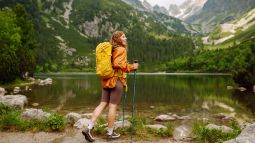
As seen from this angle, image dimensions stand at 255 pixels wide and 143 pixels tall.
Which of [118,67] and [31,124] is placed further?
[31,124]

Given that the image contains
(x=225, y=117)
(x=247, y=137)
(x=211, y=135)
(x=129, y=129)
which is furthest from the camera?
(x=225, y=117)

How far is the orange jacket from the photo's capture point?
1384 cm

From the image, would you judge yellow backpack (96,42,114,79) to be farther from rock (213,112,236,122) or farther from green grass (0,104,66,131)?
rock (213,112,236,122)

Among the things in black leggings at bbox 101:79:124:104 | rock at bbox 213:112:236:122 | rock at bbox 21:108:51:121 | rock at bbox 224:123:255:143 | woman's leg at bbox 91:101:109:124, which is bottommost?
rock at bbox 213:112:236:122

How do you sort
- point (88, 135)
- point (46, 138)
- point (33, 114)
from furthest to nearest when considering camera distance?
1. point (33, 114)
2. point (46, 138)
3. point (88, 135)

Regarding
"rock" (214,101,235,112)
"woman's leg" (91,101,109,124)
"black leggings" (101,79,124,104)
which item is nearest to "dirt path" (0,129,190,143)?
"woman's leg" (91,101,109,124)

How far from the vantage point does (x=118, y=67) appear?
45.5 feet

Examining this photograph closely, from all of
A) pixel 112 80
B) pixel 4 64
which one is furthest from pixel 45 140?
pixel 4 64

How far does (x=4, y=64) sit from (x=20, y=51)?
38.7 feet

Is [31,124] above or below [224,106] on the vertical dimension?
above

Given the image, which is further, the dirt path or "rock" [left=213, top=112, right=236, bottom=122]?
"rock" [left=213, top=112, right=236, bottom=122]

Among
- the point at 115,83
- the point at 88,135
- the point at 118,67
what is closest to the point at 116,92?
the point at 115,83

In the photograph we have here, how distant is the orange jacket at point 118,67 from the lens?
13844 millimetres

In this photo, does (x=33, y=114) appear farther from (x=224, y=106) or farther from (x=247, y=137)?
(x=224, y=106)
